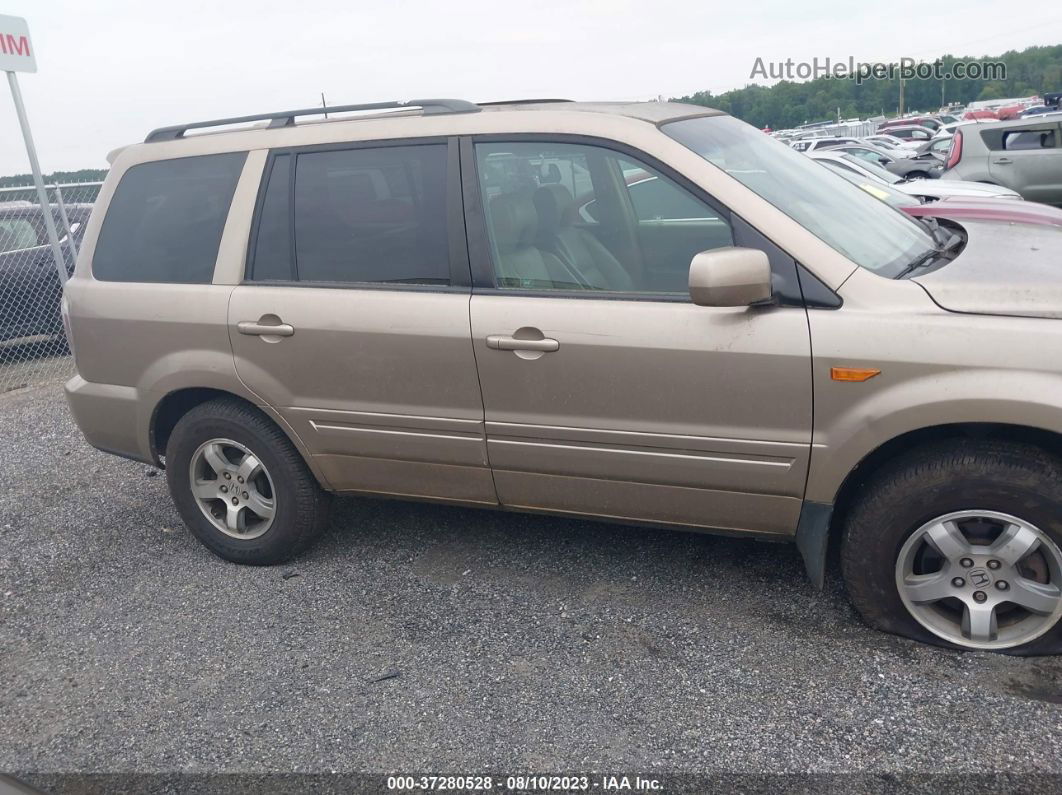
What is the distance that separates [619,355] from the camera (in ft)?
10.2

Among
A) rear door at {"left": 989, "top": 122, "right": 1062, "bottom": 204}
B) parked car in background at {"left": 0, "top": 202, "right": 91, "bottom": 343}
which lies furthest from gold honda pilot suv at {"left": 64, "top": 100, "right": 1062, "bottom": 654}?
rear door at {"left": 989, "top": 122, "right": 1062, "bottom": 204}

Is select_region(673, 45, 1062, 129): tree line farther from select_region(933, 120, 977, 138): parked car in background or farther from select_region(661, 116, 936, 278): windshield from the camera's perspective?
select_region(661, 116, 936, 278): windshield

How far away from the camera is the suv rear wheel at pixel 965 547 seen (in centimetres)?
280

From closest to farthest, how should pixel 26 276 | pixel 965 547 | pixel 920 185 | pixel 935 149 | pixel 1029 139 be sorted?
pixel 965 547 → pixel 26 276 → pixel 920 185 → pixel 1029 139 → pixel 935 149

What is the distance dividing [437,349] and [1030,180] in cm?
1267

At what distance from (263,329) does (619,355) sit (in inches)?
58.9

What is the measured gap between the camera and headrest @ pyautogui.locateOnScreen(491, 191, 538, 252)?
3.37 metres

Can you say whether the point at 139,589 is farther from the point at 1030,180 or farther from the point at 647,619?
the point at 1030,180

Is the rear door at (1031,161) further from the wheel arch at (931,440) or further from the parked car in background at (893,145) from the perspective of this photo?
the parked car in background at (893,145)

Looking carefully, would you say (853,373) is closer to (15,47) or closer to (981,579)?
(981,579)

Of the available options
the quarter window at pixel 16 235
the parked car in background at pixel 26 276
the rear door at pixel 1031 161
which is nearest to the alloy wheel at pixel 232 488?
the parked car in background at pixel 26 276

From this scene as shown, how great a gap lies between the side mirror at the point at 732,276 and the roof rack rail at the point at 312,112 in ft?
4.10

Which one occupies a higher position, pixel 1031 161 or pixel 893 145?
pixel 1031 161

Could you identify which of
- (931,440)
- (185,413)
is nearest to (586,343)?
(931,440)
